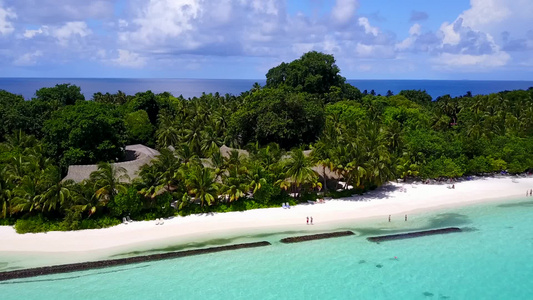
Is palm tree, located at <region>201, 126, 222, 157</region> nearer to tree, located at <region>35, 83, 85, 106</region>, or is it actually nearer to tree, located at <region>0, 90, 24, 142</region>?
tree, located at <region>0, 90, 24, 142</region>

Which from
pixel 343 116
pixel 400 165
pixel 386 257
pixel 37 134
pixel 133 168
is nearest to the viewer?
pixel 386 257

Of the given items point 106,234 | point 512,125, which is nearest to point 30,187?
point 106,234

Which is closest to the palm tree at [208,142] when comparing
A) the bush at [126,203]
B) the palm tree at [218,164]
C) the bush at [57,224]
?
the palm tree at [218,164]

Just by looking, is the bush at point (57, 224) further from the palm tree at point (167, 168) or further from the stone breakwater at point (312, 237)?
the stone breakwater at point (312, 237)

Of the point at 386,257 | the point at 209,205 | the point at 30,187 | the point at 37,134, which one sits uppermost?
the point at 37,134

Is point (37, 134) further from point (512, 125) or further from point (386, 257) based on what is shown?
point (512, 125)

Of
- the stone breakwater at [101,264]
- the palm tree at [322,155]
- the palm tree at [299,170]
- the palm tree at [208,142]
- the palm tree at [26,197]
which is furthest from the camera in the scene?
the palm tree at [208,142]
